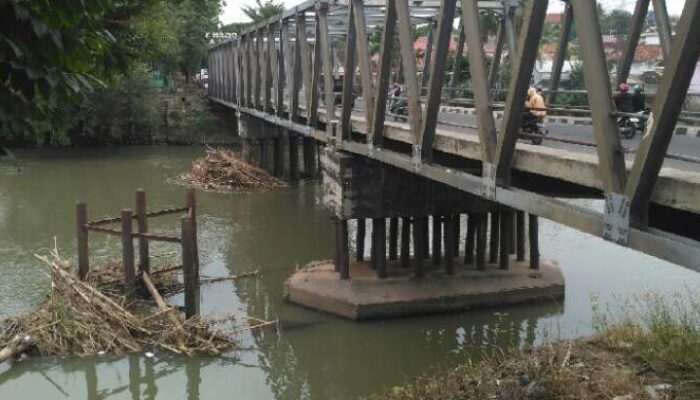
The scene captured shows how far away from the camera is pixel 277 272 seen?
590 inches

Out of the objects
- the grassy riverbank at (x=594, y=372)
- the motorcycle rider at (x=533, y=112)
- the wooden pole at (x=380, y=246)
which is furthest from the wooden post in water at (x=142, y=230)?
the motorcycle rider at (x=533, y=112)

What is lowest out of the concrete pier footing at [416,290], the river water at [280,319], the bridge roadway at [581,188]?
the river water at [280,319]

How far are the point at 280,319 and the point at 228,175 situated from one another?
14.6 meters

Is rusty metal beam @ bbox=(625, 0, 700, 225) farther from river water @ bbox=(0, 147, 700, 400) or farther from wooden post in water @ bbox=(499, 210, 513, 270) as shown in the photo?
wooden post in water @ bbox=(499, 210, 513, 270)

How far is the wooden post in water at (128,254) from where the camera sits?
11469 mm

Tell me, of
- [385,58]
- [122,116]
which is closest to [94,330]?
[385,58]

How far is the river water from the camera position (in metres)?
9.74

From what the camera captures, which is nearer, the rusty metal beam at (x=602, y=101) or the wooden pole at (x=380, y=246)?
the rusty metal beam at (x=602, y=101)

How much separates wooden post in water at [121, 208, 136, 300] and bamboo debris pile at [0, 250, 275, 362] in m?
0.81

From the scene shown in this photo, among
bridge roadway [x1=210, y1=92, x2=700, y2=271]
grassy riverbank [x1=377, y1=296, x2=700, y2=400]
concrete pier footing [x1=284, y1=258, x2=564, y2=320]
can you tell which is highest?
bridge roadway [x1=210, y1=92, x2=700, y2=271]

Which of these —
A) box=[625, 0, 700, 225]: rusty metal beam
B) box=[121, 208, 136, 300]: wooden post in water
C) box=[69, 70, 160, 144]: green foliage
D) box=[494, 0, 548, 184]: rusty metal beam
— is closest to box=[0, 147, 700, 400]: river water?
box=[121, 208, 136, 300]: wooden post in water

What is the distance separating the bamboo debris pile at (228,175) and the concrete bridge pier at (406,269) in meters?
13.1

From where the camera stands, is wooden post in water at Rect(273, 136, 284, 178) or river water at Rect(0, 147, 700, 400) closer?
river water at Rect(0, 147, 700, 400)

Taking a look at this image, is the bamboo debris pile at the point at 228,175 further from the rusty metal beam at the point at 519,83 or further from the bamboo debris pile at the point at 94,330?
the rusty metal beam at the point at 519,83
